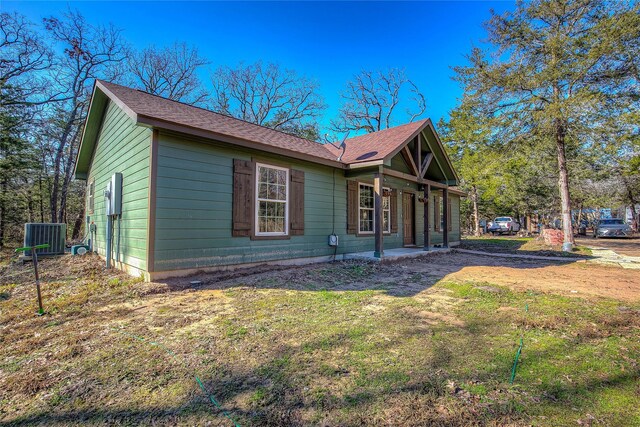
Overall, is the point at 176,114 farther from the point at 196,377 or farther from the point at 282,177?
the point at 196,377

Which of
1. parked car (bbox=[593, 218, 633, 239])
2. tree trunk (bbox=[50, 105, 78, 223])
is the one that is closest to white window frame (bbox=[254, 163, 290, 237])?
tree trunk (bbox=[50, 105, 78, 223])

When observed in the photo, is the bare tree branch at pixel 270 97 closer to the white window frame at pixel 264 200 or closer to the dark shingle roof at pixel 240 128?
the dark shingle roof at pixel 240 128

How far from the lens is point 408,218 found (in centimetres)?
1115

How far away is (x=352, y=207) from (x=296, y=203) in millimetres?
2188

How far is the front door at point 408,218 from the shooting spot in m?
10.8

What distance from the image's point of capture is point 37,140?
14.4m

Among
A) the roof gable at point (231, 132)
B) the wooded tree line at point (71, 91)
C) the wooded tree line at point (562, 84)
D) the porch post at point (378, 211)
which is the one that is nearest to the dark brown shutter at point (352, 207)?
the roof gable at point (231, 132)

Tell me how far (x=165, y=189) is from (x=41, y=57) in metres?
15.4

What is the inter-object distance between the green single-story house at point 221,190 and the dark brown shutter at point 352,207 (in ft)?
0.10

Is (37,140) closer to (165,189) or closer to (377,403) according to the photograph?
(165,189)

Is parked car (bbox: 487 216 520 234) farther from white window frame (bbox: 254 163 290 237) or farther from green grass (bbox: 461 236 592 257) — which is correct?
white window frame (bbox: 254 163 290 237)

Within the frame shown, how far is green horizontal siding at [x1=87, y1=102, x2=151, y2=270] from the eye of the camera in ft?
17.4

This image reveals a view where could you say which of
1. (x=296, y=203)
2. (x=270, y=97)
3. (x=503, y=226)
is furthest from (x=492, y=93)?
(x=503, y=226)

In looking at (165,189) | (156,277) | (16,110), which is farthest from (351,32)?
(16,110)
